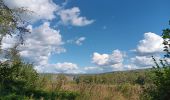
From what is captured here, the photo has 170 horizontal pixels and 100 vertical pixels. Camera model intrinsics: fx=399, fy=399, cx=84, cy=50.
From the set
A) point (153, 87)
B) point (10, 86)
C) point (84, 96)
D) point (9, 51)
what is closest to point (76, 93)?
point (84, 96)

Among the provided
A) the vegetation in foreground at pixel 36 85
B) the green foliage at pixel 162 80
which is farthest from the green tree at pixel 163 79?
the vegetation in foreground at pixel 36 85

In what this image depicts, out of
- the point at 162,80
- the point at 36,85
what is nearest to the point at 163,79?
the point at 162,80

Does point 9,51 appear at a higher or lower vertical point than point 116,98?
higher

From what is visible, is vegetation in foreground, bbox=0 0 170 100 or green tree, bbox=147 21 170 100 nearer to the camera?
green tree, bbox=147 21 170 100

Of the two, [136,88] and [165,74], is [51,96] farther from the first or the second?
[165,74]

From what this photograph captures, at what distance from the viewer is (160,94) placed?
11.1 metres

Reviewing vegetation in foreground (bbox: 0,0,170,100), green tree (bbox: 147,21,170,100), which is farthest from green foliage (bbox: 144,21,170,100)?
vegetation in foreground (bbox: 0,0,170,100)

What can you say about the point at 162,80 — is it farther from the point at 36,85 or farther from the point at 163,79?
the point at 36,85

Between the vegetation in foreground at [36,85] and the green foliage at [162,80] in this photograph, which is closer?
the green foliage at [162,80]

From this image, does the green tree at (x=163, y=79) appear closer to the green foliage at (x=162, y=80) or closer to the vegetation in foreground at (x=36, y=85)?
the green foliage at (x=162, y=80)

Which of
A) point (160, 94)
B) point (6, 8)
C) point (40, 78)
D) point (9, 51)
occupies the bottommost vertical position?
point (160, 94)

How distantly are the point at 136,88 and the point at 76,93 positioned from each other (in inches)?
200

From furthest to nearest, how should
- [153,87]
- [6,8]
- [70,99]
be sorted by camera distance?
1. [6,8]
2. [70,99]
3. [153,87]

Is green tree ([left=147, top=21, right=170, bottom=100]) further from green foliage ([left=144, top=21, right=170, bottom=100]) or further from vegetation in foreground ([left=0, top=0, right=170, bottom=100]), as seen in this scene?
vegetation in foreground ([left=0, top=0, right=170, bottom=100])
